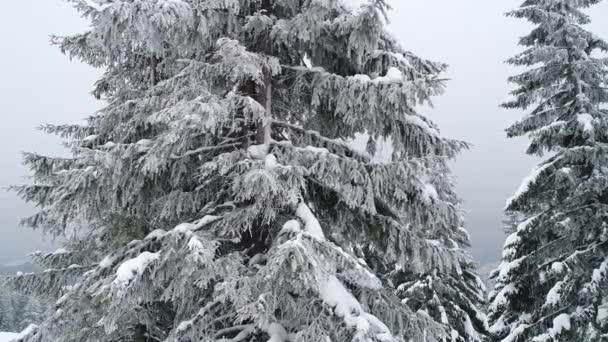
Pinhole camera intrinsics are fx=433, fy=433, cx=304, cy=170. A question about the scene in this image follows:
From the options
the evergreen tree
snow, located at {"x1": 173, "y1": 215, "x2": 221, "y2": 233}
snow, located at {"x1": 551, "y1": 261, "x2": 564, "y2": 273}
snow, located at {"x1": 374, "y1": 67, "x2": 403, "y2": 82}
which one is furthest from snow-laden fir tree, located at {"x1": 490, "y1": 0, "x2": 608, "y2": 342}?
snow, located at {"x1": 173, "y1": 215, "x2": 221, "y2": 233}

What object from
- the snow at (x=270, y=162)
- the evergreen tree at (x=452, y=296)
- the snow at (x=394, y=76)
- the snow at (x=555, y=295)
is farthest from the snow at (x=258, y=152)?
the evergreen tree at (x=452, y=296)

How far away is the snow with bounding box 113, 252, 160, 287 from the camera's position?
3818mm

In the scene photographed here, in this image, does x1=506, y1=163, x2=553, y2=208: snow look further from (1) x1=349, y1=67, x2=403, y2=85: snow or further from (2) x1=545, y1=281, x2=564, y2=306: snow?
(1) x1=349, y1=67, x2=403, y2=85: snow

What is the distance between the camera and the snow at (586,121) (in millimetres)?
9292

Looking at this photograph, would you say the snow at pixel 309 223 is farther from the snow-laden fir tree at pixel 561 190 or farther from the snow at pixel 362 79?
the snow-laden fir tree at pixel 561 190

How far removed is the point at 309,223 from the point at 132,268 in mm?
1697

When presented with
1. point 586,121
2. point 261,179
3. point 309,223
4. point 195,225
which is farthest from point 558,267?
point 195,225

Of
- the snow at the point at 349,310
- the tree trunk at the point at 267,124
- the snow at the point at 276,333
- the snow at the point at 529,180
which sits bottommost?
the snow at the point at 276,333

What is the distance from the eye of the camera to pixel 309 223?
4277 mm

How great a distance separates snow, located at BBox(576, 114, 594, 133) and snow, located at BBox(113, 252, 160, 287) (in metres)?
9.25

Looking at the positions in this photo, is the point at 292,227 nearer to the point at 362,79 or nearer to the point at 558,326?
the point at 362,79

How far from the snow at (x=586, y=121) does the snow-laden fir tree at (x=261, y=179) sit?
19.5 feet

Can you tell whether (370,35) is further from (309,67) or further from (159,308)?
(159,308)

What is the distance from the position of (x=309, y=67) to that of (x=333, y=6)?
0.94m
